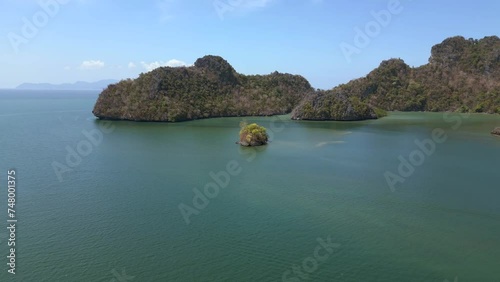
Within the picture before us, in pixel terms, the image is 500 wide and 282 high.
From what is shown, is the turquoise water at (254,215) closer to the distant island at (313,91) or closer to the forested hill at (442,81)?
the distant island at (313,91)

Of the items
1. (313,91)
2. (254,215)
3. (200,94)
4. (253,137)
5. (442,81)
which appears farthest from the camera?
(442,81)

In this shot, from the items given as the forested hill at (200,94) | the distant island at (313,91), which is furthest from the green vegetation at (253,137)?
the distant island at (313,91)

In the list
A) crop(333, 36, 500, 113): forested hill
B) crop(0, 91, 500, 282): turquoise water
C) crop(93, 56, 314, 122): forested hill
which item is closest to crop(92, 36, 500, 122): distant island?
crop(333, 36, 500, 113): forested hill

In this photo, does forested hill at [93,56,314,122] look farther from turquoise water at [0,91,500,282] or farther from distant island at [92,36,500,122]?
turquoise water at [0,91,500,282]

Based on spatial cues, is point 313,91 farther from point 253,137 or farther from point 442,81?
point 253,137

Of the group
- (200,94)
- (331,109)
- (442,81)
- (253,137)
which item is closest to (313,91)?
(331,109)

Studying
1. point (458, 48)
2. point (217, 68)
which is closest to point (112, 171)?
point (217, 68)

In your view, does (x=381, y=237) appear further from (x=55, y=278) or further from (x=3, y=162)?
(x=3, y=162)
